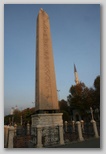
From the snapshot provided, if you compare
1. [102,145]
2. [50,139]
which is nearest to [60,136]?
[50,139]

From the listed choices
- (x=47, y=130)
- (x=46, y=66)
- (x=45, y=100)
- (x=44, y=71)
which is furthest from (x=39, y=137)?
(x=46, y=66)

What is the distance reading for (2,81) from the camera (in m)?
4.58

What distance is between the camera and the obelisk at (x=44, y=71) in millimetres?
5655

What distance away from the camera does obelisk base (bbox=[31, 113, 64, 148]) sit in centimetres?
520

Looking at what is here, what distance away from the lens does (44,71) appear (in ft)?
19.7

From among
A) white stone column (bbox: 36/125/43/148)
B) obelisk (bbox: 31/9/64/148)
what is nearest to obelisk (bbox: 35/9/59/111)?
obelisk (bbox: 31/9/64/148)

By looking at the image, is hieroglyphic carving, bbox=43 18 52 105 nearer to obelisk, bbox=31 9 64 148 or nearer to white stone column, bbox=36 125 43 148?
obelisk, bbox=31 9 64 148

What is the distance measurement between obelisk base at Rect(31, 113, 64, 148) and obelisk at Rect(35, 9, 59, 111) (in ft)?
1.22

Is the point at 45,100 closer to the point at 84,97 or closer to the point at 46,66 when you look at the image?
the point at 46,66

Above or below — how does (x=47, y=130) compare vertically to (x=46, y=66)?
below

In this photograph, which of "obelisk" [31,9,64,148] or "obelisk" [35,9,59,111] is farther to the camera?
"obelisk" [35,9,59,111]

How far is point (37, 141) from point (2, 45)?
11.0 feet

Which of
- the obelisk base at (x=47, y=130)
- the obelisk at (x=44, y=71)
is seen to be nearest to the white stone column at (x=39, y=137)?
the obelisk base at (x=47, y=130)

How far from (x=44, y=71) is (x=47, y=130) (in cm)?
223
